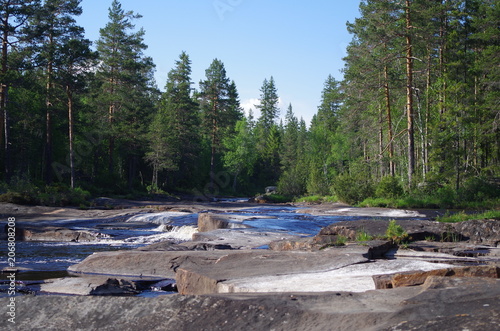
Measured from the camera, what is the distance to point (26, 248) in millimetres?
14625

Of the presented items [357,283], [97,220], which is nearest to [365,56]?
[97,220]

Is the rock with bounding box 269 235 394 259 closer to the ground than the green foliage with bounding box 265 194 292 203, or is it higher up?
higher up

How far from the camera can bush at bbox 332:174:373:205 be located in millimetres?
33994

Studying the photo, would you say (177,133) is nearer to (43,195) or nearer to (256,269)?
(43,195)

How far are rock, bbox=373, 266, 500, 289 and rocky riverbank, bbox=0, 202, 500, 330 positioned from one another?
0.01 m

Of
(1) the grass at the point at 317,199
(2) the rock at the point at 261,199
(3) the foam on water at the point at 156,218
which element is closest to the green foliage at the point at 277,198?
(2) the rock at the point at 261,199

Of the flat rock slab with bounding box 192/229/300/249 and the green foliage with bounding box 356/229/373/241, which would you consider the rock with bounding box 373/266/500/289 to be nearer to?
the green foliage with bounding box 356/229/373/241

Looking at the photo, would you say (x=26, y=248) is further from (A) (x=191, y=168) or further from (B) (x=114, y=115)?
(A) (x=191, y=168)

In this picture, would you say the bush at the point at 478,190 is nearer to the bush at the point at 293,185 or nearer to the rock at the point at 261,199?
the rock at the point at 261,199

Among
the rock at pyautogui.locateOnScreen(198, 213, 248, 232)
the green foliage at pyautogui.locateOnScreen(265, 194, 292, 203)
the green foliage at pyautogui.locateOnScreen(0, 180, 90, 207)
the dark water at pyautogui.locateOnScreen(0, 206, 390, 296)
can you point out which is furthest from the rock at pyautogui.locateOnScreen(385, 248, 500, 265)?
the green foliage at pyautogui.locateOnScreen(265, 194, 292, 203)

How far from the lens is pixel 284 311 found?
14.4 ft

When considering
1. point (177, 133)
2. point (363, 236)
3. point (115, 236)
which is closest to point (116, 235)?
point (115, 236)

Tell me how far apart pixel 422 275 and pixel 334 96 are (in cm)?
4213

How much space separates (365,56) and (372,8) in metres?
3.49
